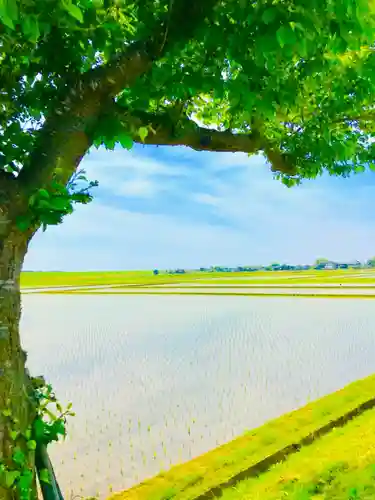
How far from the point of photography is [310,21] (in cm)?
229

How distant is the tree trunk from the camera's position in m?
3.04

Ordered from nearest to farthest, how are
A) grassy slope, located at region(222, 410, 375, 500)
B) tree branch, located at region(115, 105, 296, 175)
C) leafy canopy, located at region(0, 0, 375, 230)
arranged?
leafy canopy, located at region(0, 0, 375, 230)
tree branch, located at region(115, 105, 296, 175)
grassy slope, located at region(222, 410, 375, 500)

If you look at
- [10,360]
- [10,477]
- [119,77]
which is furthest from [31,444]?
[119,77]

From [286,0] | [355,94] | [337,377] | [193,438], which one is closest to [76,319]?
[337,377]

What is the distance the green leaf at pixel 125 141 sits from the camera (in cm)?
301

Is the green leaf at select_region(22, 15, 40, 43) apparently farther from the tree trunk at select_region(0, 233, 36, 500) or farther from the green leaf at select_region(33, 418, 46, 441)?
the green leaf at select_region(33, 418, 46, 441)

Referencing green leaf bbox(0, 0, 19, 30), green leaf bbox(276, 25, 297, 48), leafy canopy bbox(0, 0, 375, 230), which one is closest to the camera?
green leaf bbox(0, 0, 19, 30)

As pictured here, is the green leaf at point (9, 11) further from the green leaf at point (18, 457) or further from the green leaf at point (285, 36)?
the green leaf at point (18, 457)

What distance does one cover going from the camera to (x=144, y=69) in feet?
9.97

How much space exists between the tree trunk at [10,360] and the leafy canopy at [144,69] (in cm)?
23

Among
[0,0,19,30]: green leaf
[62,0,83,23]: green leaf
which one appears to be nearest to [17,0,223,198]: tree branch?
[62,0,83,23]: green leaf

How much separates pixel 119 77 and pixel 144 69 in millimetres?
151

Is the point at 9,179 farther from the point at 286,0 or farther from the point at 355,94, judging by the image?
the point at 355,94

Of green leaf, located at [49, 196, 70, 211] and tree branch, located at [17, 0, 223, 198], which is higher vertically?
tree branch, located at [17, 0, 223, 198]
